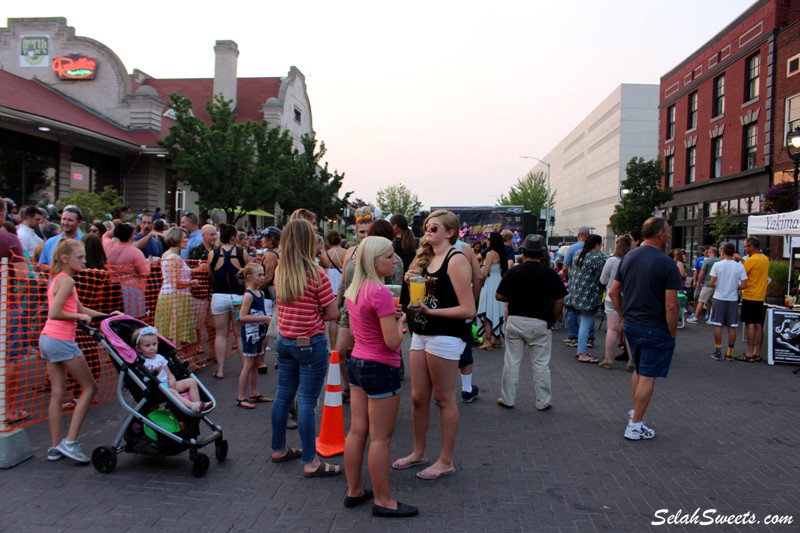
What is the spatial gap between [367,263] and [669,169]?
36.2m

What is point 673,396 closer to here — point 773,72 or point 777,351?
point 777,351

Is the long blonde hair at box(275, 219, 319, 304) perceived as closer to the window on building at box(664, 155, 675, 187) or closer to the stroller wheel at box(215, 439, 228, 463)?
the stroller wheel at box(215, 439, 228, 463)

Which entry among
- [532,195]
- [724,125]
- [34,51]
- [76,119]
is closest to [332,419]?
[76,119]

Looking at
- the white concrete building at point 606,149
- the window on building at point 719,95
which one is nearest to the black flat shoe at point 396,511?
the window on building at point 719,95

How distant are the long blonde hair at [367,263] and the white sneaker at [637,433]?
323 cm

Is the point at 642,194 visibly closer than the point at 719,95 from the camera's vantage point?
No

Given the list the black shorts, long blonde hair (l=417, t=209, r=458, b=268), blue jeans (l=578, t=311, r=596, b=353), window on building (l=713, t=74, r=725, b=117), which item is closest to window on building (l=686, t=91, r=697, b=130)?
window on building (l=713, t=74, r=725, b=117)

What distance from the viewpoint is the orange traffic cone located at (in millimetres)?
5023

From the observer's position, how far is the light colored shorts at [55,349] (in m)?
4.58

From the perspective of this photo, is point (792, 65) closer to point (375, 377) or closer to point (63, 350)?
point (375, 377)

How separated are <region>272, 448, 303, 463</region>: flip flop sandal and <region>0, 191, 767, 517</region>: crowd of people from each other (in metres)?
0.02

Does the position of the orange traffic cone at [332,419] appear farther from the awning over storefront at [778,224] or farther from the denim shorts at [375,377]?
the awning over storefront at [778,224]

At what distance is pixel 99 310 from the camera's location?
6805mm

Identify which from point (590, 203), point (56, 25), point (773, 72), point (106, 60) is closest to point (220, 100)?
point (106, 60)
